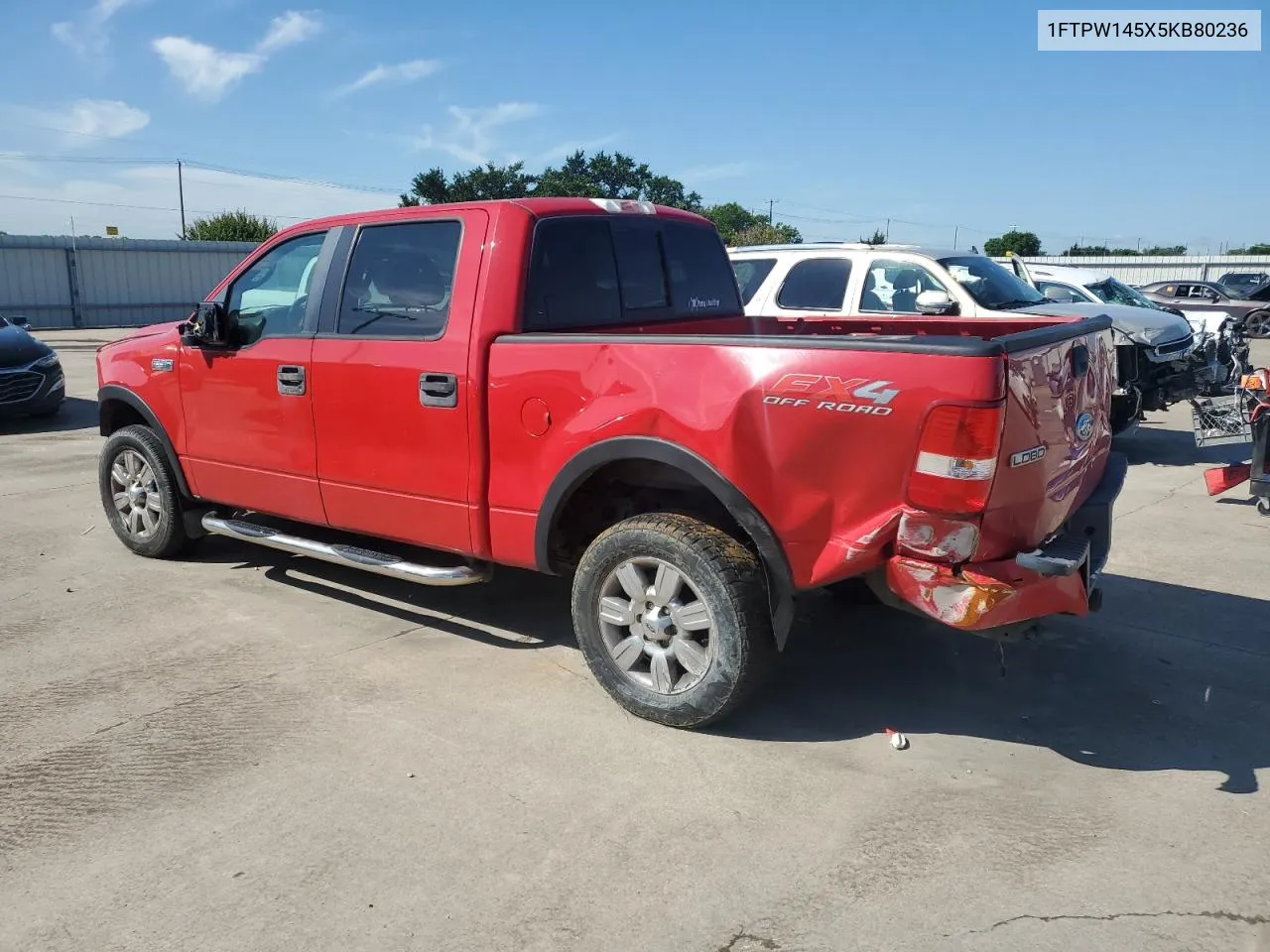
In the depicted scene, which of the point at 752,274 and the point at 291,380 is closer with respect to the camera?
the point at 291,380

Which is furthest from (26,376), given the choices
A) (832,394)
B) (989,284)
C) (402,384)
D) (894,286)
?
(832,394)

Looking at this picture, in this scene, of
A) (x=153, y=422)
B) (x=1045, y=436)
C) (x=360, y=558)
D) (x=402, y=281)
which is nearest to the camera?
(x=1045, y=436)

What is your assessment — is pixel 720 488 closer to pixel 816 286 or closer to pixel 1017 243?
pixel 816 286

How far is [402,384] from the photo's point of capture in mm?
4602

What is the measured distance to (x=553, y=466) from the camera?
13.6 feet

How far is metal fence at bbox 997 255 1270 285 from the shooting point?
141ft

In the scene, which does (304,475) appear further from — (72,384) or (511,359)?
(72,384)

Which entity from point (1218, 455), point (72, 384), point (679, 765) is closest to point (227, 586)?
point (679, 765)

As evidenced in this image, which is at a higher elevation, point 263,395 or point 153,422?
point 263,395

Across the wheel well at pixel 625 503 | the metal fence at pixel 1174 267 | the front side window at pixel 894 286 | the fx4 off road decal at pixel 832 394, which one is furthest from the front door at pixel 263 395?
the metal fence at pixel 1174 267

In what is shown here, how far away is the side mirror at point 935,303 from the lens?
8.09 metres

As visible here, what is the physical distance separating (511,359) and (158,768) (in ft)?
6.62

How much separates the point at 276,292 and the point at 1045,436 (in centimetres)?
390

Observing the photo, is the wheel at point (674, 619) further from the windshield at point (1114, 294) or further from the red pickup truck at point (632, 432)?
the windshield at point (1114, 294)
